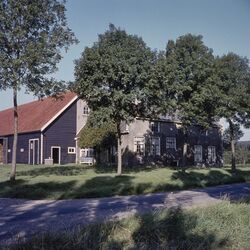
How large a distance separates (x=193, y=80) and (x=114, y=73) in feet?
33.3

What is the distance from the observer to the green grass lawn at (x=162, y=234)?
300 inches

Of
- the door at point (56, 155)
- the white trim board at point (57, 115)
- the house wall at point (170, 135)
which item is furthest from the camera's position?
the door at point (56, 155)

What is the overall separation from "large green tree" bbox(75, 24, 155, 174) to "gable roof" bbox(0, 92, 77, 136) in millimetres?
14993

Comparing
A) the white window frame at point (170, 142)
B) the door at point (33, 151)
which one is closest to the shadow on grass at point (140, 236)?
the door at point (33, 151)

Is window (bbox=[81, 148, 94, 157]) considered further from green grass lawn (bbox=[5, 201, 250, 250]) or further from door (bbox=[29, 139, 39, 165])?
green grass lawn (bbox=[5, 201, 250, 250])

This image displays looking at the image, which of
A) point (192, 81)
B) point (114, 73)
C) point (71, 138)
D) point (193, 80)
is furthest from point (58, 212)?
point (71, 138)

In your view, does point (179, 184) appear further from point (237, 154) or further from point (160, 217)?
point (237, 154)

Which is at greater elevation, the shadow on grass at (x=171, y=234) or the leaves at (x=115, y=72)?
the leaves at (x=115, y=72)

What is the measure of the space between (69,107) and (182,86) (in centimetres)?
1780

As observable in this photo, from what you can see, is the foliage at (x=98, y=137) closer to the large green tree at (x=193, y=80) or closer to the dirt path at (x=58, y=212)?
the large green tree at (x=193, y=80)

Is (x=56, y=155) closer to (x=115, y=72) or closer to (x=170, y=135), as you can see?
(x=170, y=135)

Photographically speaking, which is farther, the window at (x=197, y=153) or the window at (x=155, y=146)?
the window at (x=197, y=153)

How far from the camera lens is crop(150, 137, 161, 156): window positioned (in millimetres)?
49844

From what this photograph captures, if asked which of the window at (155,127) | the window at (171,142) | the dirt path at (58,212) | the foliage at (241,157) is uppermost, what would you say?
the window at (155,127)
